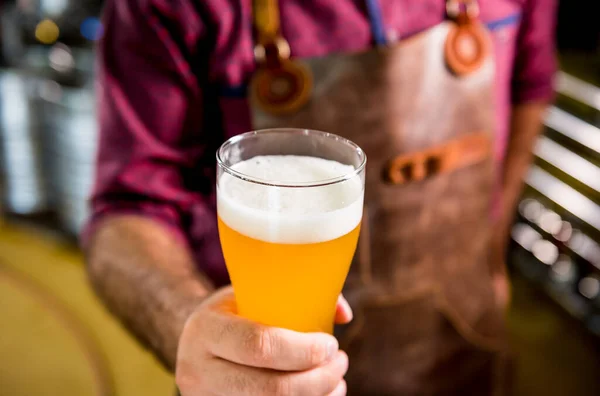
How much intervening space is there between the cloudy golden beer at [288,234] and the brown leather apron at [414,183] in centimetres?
34

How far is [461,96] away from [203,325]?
0.70m

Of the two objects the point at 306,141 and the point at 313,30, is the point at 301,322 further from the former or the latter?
the point at 313,30

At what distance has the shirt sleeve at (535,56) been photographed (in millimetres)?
1323

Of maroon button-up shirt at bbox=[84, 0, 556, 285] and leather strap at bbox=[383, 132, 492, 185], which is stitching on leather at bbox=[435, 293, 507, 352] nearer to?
leather strap at bbox=[383, 132, 492, 185]

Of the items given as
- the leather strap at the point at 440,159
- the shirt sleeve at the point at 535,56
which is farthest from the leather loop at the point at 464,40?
the shirt sleeve at the point at 535,56

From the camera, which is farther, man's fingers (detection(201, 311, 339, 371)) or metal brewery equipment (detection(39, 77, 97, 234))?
metal brewery equipment (detection(39, 77, 97, 234))

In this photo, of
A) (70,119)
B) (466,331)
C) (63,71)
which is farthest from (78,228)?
(466,331)

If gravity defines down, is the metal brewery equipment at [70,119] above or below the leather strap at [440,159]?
below

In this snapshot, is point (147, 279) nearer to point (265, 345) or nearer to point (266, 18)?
point (265, 345)

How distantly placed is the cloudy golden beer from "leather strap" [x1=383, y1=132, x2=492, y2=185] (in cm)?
39

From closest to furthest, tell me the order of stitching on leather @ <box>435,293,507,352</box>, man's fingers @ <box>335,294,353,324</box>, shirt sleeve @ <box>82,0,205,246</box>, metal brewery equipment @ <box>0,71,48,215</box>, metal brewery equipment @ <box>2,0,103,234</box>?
man's fingers @ <box>335,294,353,324</box>, shirt sleeve @ <box>82,0,205,246</box>, stitching on leather @ <box>435,293,507,352</box>, metal brewery equipment @ <box>2,0,103,234</box>, metal brewery equipment @ <box>0,71,48,215</box>

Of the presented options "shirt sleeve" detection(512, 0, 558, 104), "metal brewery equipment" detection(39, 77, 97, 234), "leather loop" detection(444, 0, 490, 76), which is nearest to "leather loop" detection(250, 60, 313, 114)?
"leather loop" detection(444, 0, 490, 76)

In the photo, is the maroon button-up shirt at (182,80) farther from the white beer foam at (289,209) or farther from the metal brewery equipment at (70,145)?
the metal brewery equipment at (70,145)

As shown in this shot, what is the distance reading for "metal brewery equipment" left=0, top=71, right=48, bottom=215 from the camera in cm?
306
